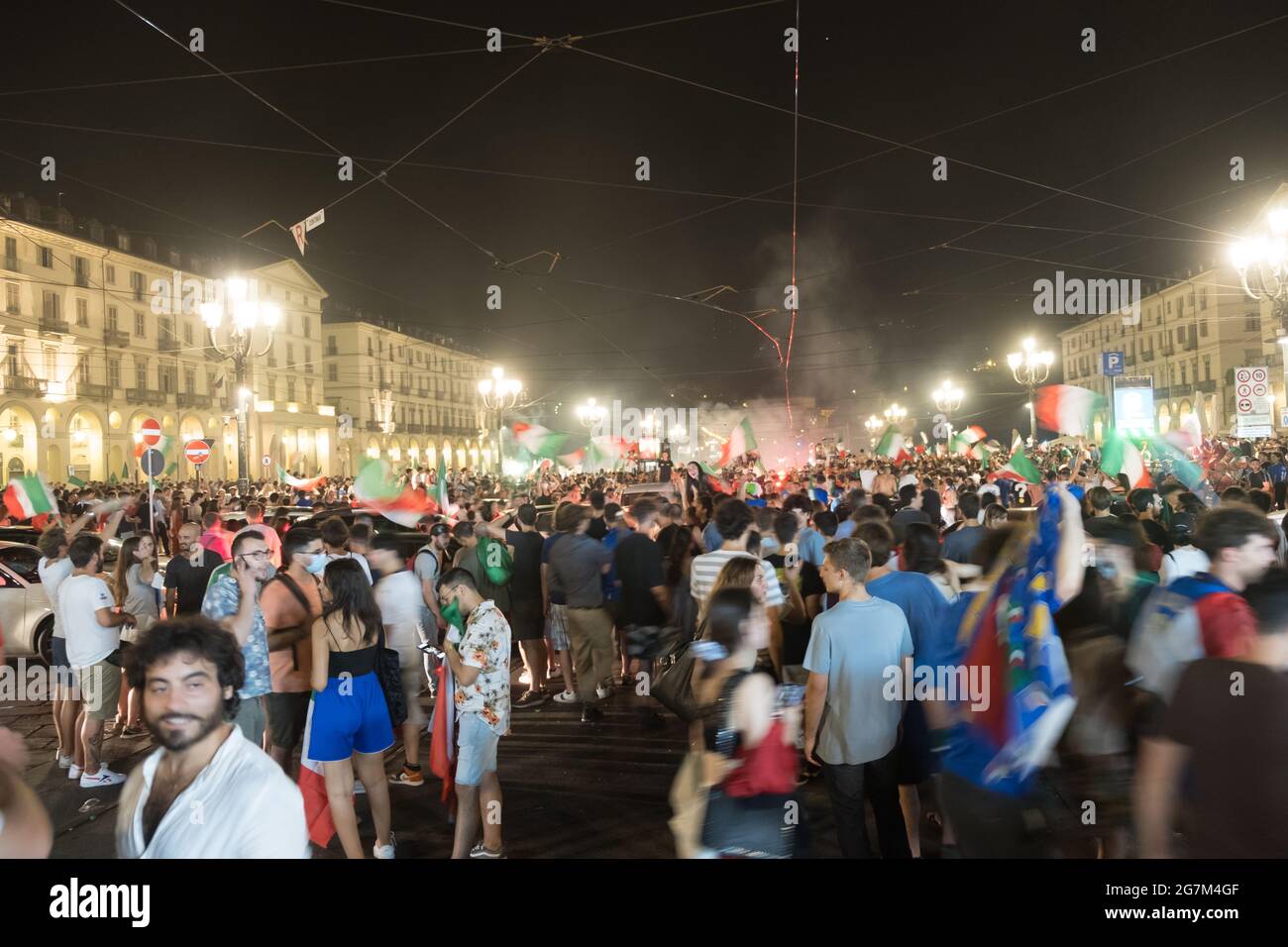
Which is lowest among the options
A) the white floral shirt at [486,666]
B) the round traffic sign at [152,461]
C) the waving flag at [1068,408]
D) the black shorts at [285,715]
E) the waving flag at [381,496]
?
the black shorts at [285,715]

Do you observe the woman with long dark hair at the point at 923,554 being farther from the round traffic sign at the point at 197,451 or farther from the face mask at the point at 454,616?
the round traffic sign at the point at 197,451

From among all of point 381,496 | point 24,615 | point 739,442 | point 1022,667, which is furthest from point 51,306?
point 1022,667

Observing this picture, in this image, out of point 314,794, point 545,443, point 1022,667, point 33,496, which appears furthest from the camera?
point 545,443

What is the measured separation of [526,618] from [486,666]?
3.81m

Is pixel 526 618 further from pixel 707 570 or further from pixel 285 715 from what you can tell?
pixel 285 715

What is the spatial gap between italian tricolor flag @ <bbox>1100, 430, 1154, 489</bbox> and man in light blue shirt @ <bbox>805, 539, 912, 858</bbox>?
883 centimetres

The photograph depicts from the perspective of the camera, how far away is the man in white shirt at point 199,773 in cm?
236

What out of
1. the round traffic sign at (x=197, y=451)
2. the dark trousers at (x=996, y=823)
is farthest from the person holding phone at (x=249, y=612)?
the round traffic sign at (x=197, y=451)

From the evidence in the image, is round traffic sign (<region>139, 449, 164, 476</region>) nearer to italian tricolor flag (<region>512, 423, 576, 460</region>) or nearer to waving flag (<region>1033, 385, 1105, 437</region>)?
italian tricolor flag (<region>512, 423, 576, 460</region>)

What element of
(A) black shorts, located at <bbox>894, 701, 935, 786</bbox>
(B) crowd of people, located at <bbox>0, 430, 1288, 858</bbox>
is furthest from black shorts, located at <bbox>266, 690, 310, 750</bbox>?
(A) black shorts, located at <bbox>894, 701, 935, 786</bbox>

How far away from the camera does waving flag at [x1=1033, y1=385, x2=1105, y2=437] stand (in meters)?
12.4

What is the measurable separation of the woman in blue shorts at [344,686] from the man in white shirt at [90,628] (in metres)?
2.54

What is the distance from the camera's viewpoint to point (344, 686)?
4648 mm
